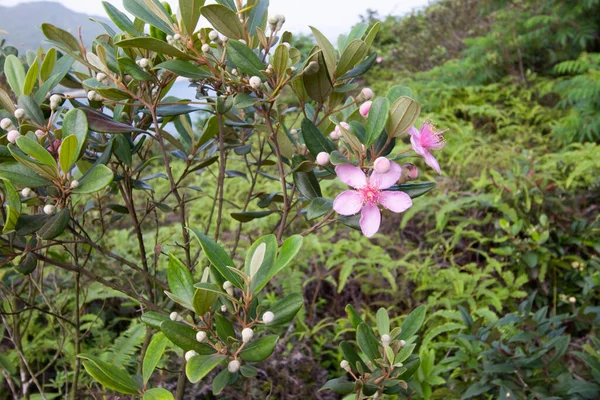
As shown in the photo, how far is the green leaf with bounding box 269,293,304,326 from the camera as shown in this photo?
529 millimetres

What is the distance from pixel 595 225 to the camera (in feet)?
5.83

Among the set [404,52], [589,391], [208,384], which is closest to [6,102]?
[208,384]

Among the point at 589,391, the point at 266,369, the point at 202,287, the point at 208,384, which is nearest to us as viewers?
the point at 202,287

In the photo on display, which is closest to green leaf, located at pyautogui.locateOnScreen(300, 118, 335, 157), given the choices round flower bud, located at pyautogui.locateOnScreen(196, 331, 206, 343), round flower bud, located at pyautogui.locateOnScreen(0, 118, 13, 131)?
round flower bud, located at pyautogui.locateOnScreen(196, 331, 206, 343)

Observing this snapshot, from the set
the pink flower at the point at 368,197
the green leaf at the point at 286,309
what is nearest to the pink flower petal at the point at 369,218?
the pink flower at the point at 368,197

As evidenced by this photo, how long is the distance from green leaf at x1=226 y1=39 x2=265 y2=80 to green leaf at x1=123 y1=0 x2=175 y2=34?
10cm

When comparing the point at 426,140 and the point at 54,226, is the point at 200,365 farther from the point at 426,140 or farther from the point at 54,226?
the point at 426,140

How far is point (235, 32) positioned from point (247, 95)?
0.25 ft

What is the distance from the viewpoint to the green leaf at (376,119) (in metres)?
0.49

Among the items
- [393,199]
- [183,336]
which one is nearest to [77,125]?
[183,336]

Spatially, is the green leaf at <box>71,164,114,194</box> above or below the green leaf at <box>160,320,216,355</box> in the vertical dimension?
above

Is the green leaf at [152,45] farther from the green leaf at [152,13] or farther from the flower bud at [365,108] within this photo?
the flower bud at [365,108]

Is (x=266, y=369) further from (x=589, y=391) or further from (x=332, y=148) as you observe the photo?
(x=332, y=148)

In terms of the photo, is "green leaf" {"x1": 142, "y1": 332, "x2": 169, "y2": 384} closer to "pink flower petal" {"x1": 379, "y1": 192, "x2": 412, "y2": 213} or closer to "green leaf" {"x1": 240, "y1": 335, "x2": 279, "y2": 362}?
"green leaf" {"x1": 240, "y1": 335, "x2": 279, "y2": 362}
